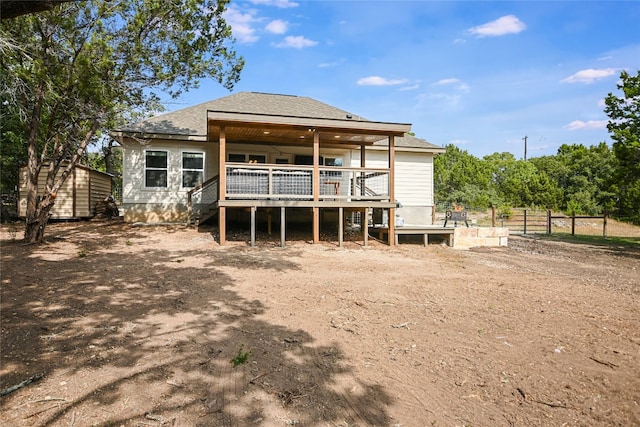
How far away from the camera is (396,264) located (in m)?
9.11

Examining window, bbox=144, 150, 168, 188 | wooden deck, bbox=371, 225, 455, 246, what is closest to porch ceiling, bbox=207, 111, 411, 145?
window, bbox=144, 150, 168, 188

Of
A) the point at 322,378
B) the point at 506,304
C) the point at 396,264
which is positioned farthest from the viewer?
the point at 396,264

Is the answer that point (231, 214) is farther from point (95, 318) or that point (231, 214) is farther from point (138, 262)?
point (95, 318)

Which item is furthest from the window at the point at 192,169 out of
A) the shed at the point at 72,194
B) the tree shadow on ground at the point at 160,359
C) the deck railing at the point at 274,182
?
the tree shadow on ground at the point at 160,359

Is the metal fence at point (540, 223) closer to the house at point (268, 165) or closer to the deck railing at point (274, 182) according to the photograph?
the house at point (268, 165)

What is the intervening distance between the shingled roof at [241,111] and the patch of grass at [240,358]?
36.2 feet

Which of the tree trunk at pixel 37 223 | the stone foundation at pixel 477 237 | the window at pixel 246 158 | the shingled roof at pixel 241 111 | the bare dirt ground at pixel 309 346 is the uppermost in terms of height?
the shingled roof at pixel 241 111

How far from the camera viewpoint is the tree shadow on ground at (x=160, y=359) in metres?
2.79

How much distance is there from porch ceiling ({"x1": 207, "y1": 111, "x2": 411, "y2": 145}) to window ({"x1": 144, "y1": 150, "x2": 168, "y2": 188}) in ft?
7.62

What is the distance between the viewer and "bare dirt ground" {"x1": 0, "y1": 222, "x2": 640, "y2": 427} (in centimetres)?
294

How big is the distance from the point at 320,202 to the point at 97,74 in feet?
22.0

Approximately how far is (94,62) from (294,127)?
17.5ft

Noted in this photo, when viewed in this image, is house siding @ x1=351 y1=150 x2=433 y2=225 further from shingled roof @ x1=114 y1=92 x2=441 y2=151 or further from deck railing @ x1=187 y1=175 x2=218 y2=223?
deck railing @ x1=187 y1=175 x2=218 y2=223

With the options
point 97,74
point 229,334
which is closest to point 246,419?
point 229,334
